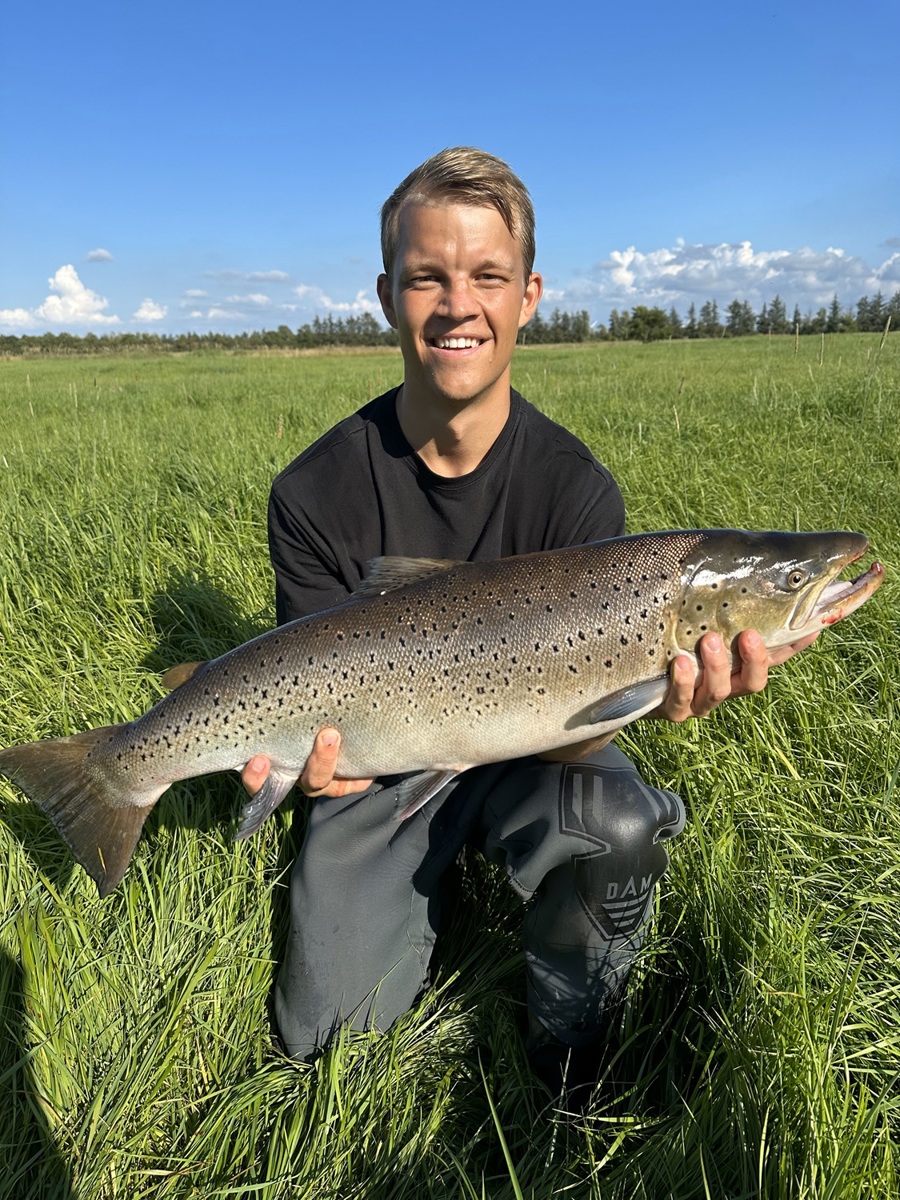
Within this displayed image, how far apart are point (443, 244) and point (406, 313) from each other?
0.29 m

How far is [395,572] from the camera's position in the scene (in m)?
2.69

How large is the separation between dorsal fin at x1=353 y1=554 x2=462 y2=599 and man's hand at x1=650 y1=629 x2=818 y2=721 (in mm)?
882

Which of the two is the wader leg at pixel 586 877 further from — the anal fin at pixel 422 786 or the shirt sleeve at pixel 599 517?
the shirt sleeve at pixel 599 517

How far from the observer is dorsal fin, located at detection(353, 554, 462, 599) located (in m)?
2.68

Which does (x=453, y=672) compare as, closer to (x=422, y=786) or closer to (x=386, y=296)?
(x=422, y=786)

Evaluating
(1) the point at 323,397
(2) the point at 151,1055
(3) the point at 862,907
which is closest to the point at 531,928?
(3) the point at 862,907

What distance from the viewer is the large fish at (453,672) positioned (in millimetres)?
2469

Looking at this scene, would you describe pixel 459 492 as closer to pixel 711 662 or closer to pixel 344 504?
pixel 344 504

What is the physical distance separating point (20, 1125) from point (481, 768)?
1.78m

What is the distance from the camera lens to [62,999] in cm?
232

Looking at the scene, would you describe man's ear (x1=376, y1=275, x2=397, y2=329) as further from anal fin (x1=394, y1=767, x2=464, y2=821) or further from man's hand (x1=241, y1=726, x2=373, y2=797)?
anal fin (x1=394, y1=767, x2=464, y2=821)

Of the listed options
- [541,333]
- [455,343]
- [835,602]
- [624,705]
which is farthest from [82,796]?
[541,333]

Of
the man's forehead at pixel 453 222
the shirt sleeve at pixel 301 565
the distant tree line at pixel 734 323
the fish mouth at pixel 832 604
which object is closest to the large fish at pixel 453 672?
the fish mouth at pixel 832 604

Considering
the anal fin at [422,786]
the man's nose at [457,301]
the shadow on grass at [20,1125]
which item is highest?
the man's nose at [457,301]
